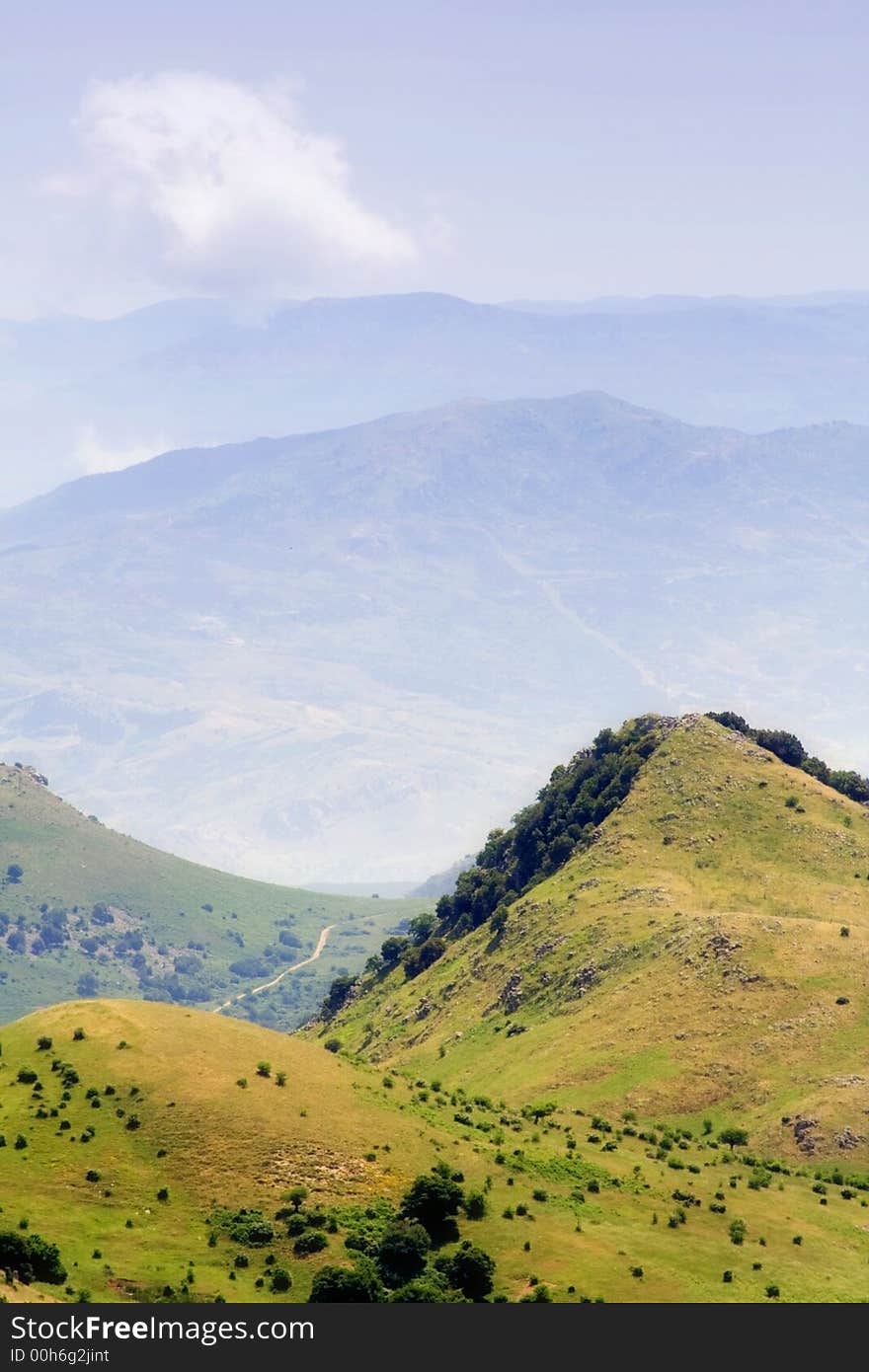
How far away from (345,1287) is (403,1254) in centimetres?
677

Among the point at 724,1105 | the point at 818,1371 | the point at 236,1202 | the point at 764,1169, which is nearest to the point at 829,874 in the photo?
the point at 724,1105

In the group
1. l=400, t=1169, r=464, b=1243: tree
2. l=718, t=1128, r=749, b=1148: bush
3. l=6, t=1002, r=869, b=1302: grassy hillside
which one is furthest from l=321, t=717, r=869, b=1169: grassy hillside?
l=400, t=1169, r=464, b=1243: tree

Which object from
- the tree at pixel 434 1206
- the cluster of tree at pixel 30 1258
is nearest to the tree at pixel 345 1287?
the tree at pixel 434 1206

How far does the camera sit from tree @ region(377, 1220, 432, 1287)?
301 feet

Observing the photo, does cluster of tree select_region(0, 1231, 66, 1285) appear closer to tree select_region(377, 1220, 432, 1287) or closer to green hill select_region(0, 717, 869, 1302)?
green hill select_region(0, 717, 869, 1302)

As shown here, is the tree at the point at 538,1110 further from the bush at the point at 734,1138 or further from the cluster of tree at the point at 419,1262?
the cluster of tree at the point at 419,1262

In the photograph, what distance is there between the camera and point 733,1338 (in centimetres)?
7631

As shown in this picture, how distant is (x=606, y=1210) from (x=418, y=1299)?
20.1 metres

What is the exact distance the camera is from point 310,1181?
10044 centimetres

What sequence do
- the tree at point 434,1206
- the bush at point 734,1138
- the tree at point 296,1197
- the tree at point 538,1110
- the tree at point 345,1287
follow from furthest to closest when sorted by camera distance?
1. the bush at point 734,1138
2. the tree at point 538,1110
3. the tree at point 296,1197
4. the tree at point 434,1206
5. the tree at point 345,1287

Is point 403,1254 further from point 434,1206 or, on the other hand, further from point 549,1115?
point 549,1115

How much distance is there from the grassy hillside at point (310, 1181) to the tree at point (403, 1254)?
5.41 feet

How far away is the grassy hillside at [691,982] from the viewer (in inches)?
5546

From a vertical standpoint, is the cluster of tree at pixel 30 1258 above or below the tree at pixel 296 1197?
below
